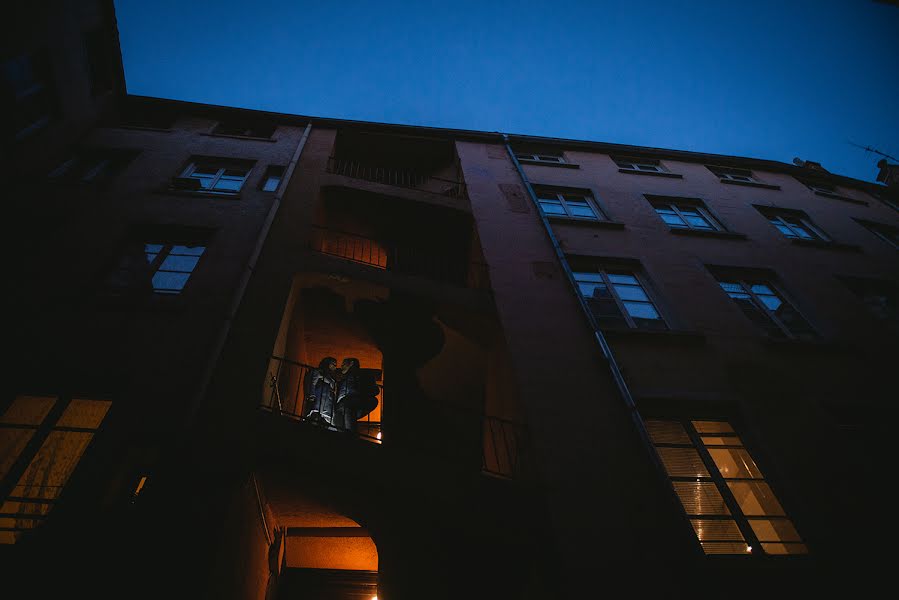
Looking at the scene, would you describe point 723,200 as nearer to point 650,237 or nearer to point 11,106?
point 650,237

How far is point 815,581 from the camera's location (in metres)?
4.59

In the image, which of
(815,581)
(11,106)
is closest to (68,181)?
(11,106)

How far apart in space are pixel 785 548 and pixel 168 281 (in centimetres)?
996

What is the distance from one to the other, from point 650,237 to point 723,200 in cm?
392

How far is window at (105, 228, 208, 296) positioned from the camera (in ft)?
23.5

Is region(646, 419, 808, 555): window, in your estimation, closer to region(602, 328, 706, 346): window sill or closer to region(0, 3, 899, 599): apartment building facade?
region(0, 3, 899, 599): apartment building facade

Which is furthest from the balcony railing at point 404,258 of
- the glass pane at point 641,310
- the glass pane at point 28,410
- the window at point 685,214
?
the glass pane at point 28,410

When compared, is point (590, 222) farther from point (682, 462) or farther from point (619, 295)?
point (682, 462)

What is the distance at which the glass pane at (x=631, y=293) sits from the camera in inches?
323

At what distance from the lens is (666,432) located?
6.02 meters

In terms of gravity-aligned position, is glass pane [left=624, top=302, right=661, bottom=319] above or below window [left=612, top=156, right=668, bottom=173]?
below

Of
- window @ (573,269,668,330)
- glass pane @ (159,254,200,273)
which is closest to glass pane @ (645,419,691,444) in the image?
window @ (573,269,668,330)

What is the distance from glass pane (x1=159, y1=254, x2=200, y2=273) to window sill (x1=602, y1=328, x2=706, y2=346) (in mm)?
7550

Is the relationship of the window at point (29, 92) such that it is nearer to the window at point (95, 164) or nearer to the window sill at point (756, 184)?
the window at point (95, 164)
